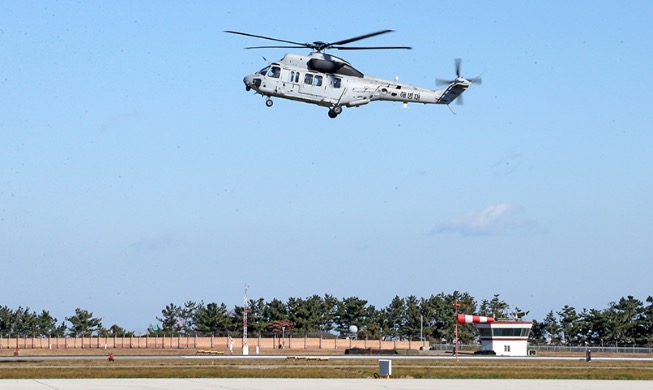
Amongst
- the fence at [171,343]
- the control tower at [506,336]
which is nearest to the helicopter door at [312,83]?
the control tower at [506,336]

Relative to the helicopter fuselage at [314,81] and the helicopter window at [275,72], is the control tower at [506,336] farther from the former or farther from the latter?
the helicopter window at [275,72]

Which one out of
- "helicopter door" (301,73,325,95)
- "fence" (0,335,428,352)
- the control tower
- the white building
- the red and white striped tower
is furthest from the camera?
→ "fence" (0,335,428,352)

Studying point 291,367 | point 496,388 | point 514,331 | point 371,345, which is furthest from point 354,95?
point 371,345

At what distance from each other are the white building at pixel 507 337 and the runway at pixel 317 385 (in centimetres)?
7209

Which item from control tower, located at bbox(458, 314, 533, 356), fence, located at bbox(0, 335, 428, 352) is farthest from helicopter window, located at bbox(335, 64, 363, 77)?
fence, located at bbox(0, 335, 428, 352)

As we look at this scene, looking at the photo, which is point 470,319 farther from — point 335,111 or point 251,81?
point 251,81

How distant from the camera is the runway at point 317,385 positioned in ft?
195

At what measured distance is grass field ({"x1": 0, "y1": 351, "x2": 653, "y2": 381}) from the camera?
76750 millimetres

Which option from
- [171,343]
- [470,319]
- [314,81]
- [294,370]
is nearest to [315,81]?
[314,81]

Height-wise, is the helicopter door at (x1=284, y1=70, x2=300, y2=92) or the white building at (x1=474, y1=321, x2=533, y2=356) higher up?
the helicopter door at (x1=284, y1=70, x2=300, y2=92)

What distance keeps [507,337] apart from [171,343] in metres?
48.7

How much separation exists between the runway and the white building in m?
72.1

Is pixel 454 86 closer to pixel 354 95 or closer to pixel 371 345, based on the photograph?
pixel 354 95

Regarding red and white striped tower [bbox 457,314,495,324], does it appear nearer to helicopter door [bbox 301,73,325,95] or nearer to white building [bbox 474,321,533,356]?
white building [bbox 474,321,533,356]
